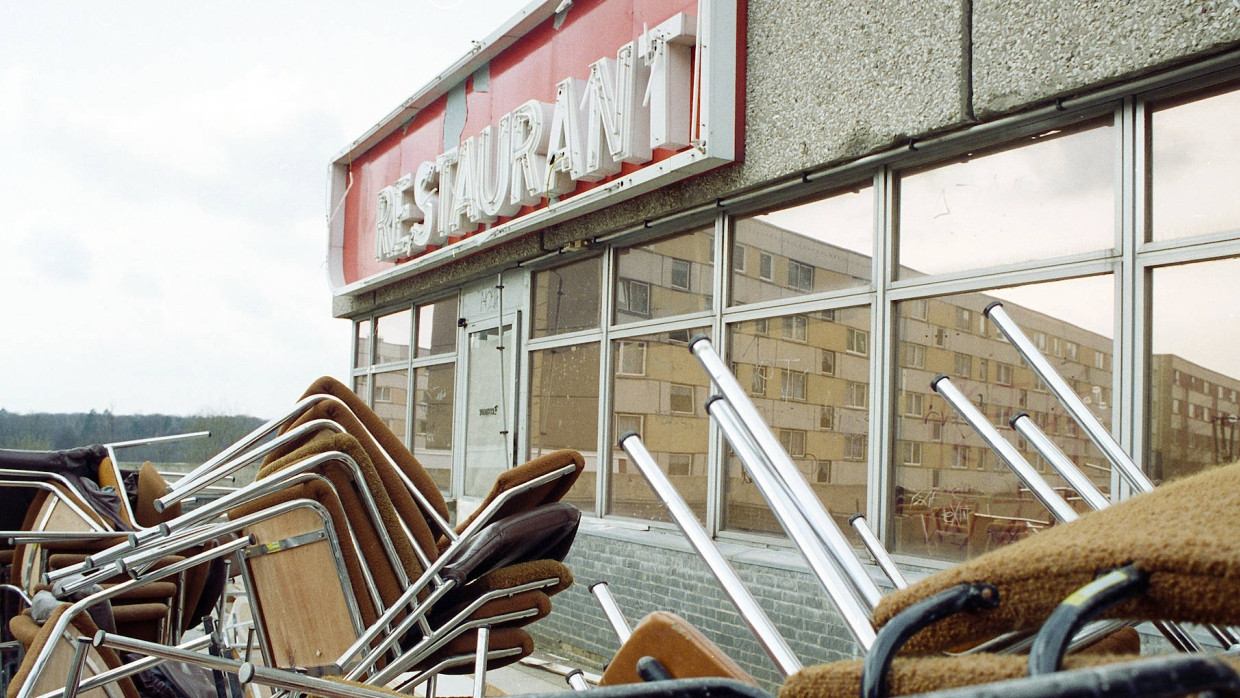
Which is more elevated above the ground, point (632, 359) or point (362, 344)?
point (362, 344)

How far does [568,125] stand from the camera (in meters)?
6.16

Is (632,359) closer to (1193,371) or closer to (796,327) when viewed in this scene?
(796,327)

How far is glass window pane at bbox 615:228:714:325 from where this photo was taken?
5.57 m

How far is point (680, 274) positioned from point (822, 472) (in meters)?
1.62

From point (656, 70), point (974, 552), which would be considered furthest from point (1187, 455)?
point (656, 70)

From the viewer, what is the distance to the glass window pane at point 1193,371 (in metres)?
3.31

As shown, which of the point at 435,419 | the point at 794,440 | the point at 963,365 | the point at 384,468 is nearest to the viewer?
the point at 384,468

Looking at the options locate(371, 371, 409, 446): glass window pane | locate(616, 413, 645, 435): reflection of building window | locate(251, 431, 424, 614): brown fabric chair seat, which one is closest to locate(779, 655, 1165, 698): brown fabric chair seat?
locate(251, 431, 424, 614): brown fabric chair seat

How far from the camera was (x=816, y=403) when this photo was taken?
189 inches

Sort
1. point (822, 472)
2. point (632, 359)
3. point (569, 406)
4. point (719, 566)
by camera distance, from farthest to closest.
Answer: point (569, 406), point (632, 359), point (822, 472), point (719, 566)

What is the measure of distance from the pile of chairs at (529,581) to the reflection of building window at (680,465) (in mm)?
2650

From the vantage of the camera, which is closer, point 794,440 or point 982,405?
point 982,405

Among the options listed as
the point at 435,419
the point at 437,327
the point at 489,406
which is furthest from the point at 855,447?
the point at 437,327

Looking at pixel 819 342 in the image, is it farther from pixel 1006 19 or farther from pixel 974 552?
pixel 1006 19
